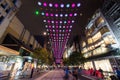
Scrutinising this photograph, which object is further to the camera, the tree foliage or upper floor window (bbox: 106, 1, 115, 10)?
the tree foliage

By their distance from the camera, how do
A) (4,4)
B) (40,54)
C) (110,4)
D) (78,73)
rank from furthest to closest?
(40,54) < (110,4) < (78,73) < (4,4)

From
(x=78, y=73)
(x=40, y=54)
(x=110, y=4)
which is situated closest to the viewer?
(x=78, y=73)

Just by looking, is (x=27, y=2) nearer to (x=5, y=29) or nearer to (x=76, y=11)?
(x=5, y=29)

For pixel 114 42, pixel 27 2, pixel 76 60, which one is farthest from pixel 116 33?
pixel 27 2

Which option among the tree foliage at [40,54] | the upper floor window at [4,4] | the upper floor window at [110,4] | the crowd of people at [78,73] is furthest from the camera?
the tree foliage at [40,54]

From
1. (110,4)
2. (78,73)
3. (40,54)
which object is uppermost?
(110,4)

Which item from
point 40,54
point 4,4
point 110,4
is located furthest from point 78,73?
point 4,4

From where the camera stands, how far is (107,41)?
72.3ft

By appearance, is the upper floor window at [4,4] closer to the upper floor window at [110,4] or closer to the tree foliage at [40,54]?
the tree foliage at [40,54]

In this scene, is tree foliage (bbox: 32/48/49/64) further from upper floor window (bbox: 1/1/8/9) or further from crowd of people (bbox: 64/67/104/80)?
upper floor window (bbox: 1/1/8/9)

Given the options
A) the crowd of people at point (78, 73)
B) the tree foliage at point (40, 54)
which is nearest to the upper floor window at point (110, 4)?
the crowd of people at point (78, 73)

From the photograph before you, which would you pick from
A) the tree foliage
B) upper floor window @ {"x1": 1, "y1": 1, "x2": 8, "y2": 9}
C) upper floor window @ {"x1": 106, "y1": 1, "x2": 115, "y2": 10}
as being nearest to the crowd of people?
the tree foliage

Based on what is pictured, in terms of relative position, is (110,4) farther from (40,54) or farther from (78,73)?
(40,54)

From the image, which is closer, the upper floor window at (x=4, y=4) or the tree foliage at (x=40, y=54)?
the upper floor window at (x=4, y=4)
